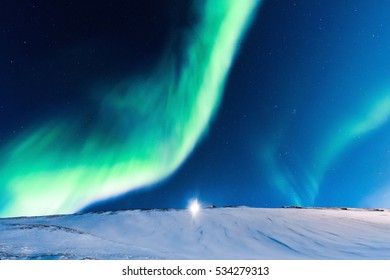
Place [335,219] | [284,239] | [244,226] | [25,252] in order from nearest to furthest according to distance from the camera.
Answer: [25,252], [284,239], [244,226], [335,219]

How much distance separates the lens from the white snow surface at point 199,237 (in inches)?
229

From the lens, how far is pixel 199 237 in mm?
7730

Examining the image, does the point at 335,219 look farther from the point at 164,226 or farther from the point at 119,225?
the point at 119,225

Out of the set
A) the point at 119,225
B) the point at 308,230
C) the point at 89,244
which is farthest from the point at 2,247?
the point at 308,230

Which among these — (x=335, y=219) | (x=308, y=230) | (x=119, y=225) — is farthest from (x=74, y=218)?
(x=335, y=219)

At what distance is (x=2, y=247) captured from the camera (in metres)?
5.93

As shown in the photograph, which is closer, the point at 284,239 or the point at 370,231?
the point at 284,239

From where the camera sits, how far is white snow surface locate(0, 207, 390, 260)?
581cm

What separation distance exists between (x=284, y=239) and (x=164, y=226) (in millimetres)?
3755
